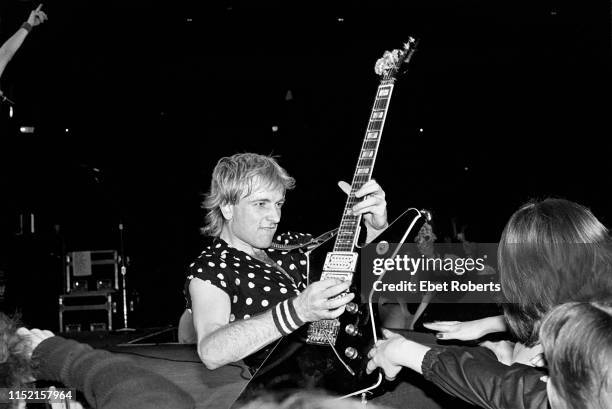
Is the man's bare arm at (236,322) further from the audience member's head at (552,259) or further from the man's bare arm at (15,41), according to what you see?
the man's bare arm at (15,41)

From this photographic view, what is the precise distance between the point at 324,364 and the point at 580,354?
1.00 metres

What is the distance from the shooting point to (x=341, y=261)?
2.23m

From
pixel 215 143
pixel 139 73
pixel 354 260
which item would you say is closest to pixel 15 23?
pixel 139 73

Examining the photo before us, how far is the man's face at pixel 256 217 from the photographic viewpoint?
252cm

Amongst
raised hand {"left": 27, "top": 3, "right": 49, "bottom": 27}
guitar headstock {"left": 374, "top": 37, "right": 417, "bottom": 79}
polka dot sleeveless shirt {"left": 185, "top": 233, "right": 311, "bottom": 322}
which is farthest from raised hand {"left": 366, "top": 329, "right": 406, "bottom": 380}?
raised hand {"left": 27, "top": 3, "right": 49, "bottom": 27}

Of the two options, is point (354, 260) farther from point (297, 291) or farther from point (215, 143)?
point (215, 143)

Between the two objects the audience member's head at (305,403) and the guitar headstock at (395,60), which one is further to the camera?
the guitar headstock at (395,60)

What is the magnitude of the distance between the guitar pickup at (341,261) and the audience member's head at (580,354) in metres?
0.90

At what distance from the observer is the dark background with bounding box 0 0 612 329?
302 inches

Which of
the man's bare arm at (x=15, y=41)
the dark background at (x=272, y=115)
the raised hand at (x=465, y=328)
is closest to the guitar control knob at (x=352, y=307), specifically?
the raised hand at (x=465, y=328)

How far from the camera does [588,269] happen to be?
173 cm

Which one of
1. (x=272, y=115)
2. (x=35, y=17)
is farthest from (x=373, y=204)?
(x=272, y=115)

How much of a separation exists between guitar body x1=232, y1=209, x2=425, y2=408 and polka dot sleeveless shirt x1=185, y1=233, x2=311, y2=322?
0.26 meters

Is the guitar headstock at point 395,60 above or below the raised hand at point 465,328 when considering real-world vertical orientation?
above
